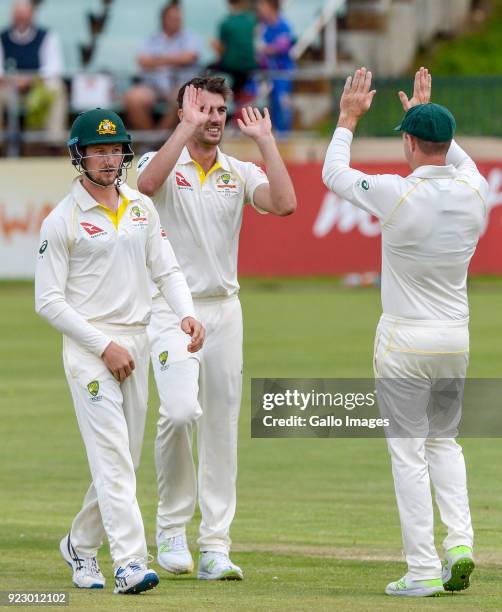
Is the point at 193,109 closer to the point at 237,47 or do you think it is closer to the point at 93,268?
the point at 93,268

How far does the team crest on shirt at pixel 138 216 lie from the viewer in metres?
7.39

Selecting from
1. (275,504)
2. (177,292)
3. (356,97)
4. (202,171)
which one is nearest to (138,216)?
(177,292)

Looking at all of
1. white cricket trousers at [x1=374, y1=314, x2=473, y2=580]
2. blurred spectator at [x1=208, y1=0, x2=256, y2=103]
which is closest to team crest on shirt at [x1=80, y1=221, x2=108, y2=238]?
white cricket trousers at [x1=374, y1=314, x2=473, y2=580]

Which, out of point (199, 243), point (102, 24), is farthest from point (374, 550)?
point (102, 24)

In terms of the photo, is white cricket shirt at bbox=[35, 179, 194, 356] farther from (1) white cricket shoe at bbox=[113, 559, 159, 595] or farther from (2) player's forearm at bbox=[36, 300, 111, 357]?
(1) white cricket shoe at bbox=[113, 559, 159, 595]

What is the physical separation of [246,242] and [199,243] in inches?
673

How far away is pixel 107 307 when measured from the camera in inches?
287

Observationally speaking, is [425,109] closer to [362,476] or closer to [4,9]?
[362,476]

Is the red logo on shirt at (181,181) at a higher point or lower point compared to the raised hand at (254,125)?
lower

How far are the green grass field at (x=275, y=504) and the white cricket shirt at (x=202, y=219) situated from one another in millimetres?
1525

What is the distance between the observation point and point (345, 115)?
24.7 ft

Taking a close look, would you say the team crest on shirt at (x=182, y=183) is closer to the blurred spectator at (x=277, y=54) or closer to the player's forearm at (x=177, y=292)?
the player's forearm at (x=177, y=292)

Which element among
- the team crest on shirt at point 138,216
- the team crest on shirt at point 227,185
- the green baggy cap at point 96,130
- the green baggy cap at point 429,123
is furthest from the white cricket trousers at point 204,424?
the green baggy cap at point 429,123
